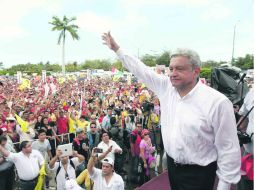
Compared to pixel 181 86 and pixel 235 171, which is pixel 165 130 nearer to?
pixel 181 86

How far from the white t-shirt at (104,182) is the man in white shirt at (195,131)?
2407 millimetres

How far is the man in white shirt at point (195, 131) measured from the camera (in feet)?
4.63

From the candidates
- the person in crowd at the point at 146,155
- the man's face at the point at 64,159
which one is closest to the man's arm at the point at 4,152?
the man's face at the point at 64,159

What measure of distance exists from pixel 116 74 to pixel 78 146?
1643cm

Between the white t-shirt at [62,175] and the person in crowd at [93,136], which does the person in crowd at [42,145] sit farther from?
the white t-shirt at [62,175]

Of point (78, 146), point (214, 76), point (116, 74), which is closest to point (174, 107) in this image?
point (214, 76)

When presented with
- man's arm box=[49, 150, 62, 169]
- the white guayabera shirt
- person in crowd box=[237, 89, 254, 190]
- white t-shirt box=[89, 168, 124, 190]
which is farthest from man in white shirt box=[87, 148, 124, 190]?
the white guayabera shirt

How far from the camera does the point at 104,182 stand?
158 inches

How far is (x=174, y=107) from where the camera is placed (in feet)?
5.24

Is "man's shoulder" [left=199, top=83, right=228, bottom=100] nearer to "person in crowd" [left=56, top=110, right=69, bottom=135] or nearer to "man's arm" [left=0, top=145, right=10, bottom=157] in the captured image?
"man's arm" [left=0, top=145, right=10, bottom=157]

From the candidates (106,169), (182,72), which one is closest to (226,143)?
(182,72)

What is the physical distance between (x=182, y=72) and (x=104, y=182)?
289 centimetres

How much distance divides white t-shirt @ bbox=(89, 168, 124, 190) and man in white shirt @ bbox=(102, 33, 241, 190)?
7.90 feet

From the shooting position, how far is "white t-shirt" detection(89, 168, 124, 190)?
3.95 metres
